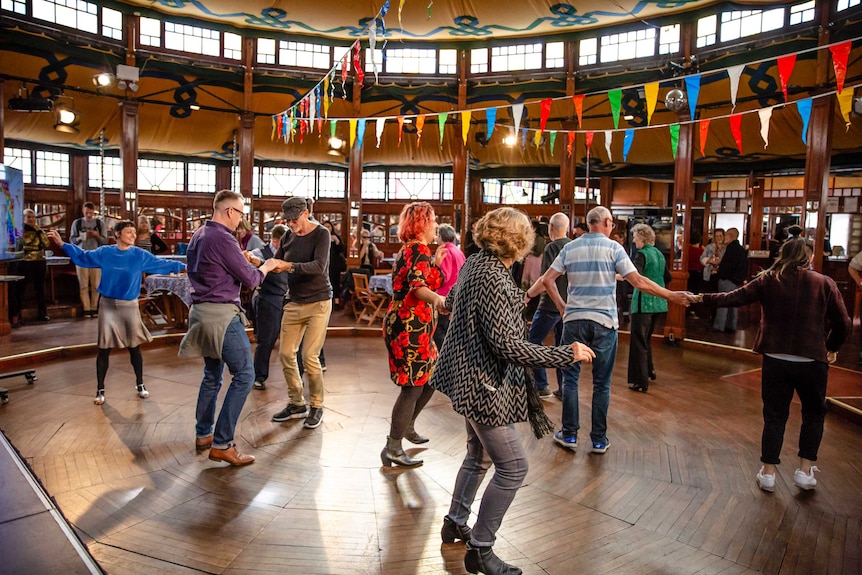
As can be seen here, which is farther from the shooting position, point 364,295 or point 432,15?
point 432,15

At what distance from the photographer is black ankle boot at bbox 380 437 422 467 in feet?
11.3

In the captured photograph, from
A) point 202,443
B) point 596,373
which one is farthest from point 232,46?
point 596,373

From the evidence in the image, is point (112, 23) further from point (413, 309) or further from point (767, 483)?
point (767, 483)

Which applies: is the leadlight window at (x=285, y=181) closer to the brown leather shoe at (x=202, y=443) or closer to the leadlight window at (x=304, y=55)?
the leadlight window at (x=304, y=55)

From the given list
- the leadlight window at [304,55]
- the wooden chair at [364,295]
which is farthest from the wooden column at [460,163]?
the wooden chair at [364,295]

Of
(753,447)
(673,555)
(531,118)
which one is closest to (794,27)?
(531,118)

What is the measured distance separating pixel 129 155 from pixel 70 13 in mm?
2458

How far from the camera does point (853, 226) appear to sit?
11883 mm

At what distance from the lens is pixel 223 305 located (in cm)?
333

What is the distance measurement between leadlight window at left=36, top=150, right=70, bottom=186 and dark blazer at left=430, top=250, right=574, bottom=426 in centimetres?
1319

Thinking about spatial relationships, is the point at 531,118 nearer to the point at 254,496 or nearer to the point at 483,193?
the point at 483,193

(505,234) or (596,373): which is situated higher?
(505,234)

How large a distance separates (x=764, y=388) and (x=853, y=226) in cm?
1103

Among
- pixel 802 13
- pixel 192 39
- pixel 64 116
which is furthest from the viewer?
pixel 192 39
